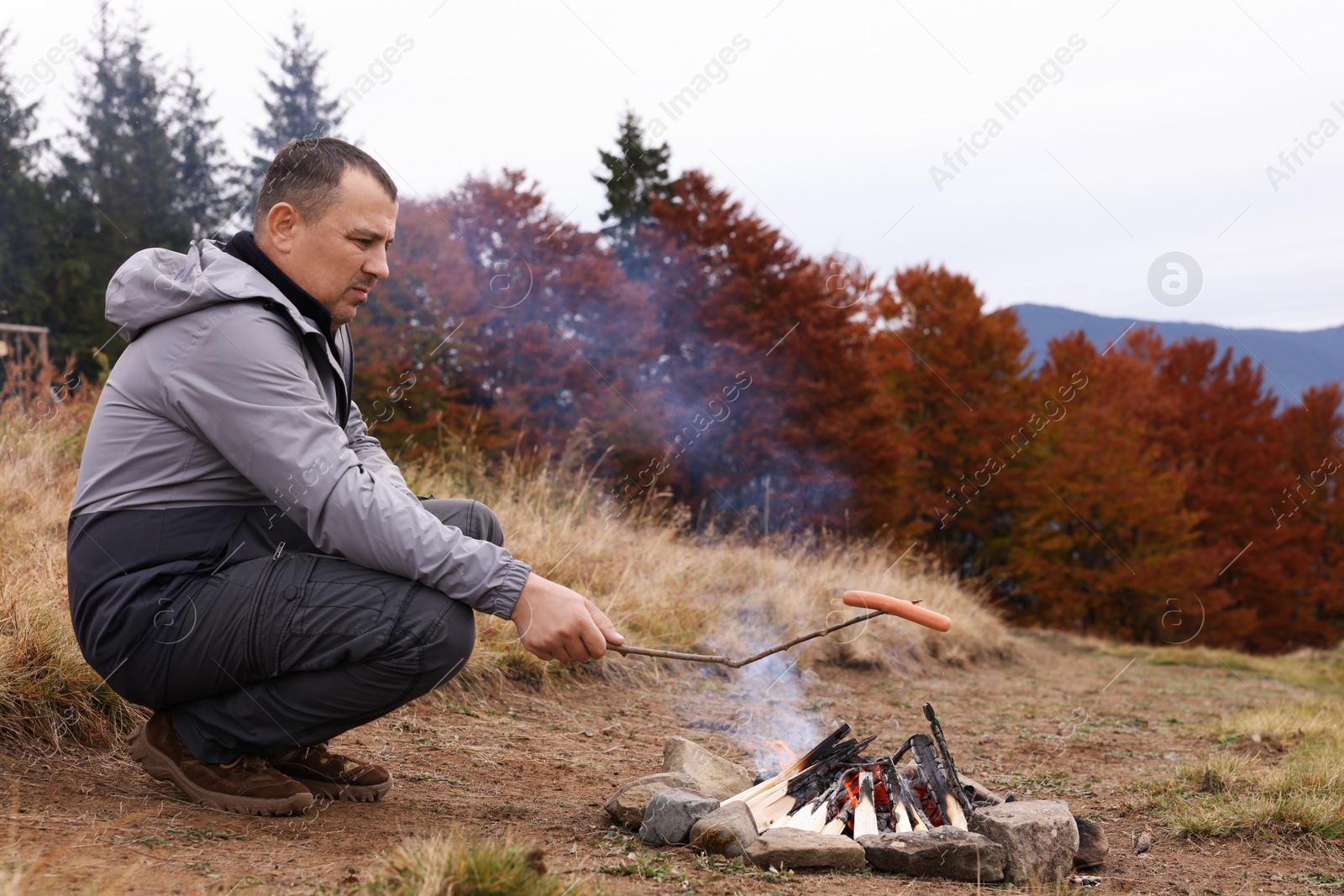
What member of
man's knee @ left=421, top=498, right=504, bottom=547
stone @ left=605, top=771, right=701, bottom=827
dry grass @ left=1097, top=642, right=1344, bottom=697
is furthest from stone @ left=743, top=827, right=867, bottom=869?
dry grass @ left=1097, top=642, right=1344, bottom=697

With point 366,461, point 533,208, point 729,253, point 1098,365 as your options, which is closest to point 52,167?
point 533,208

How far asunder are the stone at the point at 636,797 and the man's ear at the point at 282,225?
70.0 inches

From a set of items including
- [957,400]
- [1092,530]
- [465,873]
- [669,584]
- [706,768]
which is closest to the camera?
[465,873]

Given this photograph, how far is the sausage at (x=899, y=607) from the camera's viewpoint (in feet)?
8.91

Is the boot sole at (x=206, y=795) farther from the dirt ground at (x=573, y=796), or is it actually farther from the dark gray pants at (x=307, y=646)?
the dark gray pants at (x=307, y=646)

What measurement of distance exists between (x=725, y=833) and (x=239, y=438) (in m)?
1.59

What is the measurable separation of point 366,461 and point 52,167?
2664 centimetres

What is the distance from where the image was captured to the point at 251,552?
2.59 m

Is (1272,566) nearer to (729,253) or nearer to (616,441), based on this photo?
(729,253)

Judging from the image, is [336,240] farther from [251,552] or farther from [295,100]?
[295,100]

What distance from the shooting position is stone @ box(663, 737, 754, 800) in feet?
10.7

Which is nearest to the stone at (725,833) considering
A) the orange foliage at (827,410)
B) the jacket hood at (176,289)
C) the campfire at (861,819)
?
the campfire at (861,819)

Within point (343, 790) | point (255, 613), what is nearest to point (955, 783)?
point (343, 790)

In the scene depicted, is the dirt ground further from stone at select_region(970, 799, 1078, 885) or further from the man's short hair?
the man's short hair
